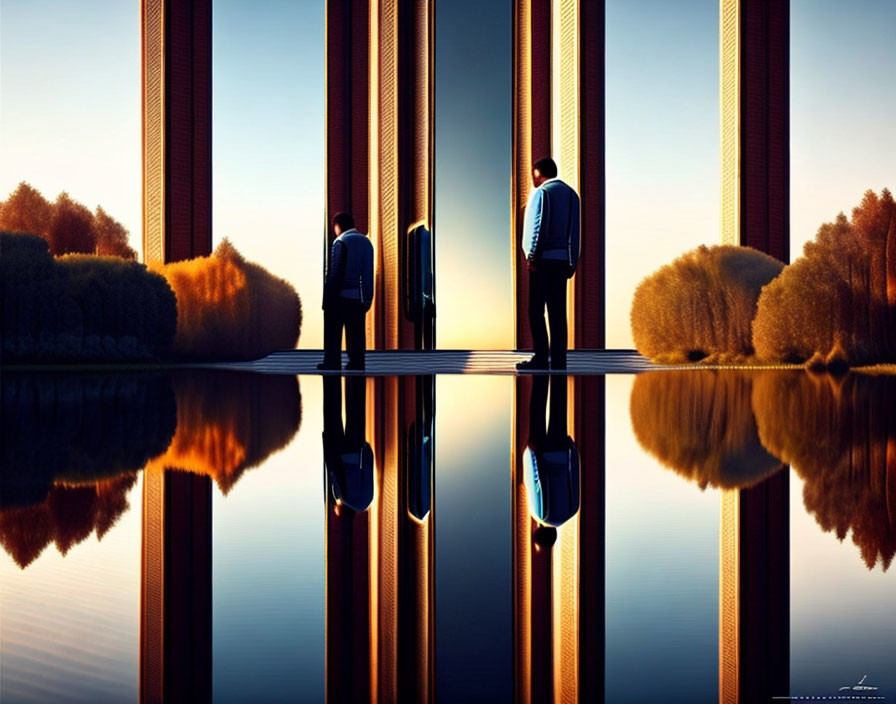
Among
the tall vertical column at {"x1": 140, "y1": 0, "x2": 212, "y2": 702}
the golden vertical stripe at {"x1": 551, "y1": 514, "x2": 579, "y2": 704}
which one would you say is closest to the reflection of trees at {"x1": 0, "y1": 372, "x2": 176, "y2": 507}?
the golden vertical stripe at {"x1": 551, "y1": 514, "x2": 579, "y2": 704}

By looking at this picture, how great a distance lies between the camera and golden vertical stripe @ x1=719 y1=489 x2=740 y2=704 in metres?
1.17

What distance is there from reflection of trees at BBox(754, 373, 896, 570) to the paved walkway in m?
4.50

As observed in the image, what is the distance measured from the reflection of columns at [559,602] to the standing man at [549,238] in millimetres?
5665

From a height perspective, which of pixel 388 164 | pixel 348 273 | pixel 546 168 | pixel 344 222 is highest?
pixel 388 164

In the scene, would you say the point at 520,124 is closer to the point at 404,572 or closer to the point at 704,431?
the point at 704,431

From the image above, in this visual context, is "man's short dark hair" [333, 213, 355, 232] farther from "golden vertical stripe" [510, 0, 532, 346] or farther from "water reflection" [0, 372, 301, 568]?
"golden vertical stripe" [510, 0, 532, 346]

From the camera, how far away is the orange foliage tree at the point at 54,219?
45.6 ft

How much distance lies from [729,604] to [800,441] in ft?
7.65

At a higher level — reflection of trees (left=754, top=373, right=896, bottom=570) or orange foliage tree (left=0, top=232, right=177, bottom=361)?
orange foliage tree (left=0, top=232, right=177, bottom=361)

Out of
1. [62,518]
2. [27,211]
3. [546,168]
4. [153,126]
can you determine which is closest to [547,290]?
[546,168]

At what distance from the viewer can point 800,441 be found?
12.1 feet

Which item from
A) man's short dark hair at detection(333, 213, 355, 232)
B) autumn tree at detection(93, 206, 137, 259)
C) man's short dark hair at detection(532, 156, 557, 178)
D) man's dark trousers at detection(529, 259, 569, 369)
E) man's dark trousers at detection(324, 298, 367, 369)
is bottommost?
man's dark trousers at detection(324, 298, 367, 369)

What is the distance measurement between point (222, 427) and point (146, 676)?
3165 millimetres

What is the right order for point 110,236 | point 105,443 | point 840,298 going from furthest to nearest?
point 110,236, point 840,298, point 105,443
